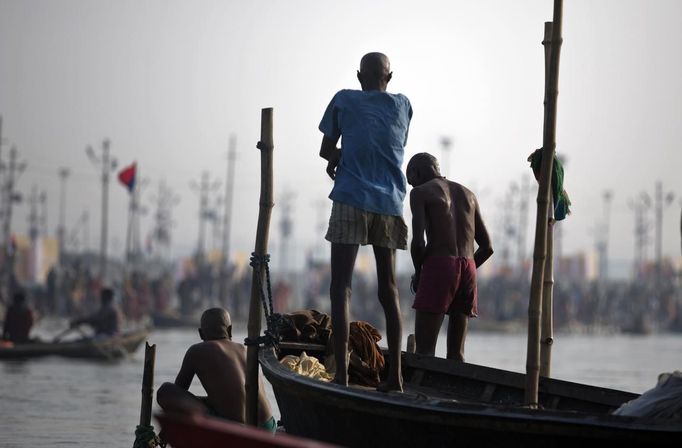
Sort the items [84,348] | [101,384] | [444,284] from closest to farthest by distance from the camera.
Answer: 1. [444,284]
2. [101,384]
3. [84,348]

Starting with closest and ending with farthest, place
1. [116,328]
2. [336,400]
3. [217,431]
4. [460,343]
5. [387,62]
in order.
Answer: [217,431], [336,400], [387,62], [460,343], [116,328]

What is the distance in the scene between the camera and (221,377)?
8664 millimetres

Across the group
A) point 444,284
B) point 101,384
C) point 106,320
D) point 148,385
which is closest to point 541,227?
point 444,284

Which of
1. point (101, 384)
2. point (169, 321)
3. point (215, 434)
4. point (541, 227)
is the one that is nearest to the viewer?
point (215, 434)

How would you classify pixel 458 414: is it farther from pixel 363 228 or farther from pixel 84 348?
pixel 84 348

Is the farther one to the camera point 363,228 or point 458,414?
point 363,228

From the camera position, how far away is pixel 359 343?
909 cm

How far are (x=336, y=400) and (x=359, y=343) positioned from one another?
1915 mm

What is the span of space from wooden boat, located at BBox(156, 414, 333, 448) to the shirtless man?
4167 millimetres

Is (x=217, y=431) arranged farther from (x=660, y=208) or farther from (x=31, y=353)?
(x=660, y=208)

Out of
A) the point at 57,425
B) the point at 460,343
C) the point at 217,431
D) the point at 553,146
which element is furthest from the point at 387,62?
the point at 57,425

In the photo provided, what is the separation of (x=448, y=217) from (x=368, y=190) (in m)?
1.51

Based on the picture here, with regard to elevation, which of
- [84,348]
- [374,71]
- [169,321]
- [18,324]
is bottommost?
[169,321]

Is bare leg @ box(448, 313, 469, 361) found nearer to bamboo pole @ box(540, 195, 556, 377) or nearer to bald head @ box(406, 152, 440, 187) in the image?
bamboo pole @ box(540, 195, 556, 377)
